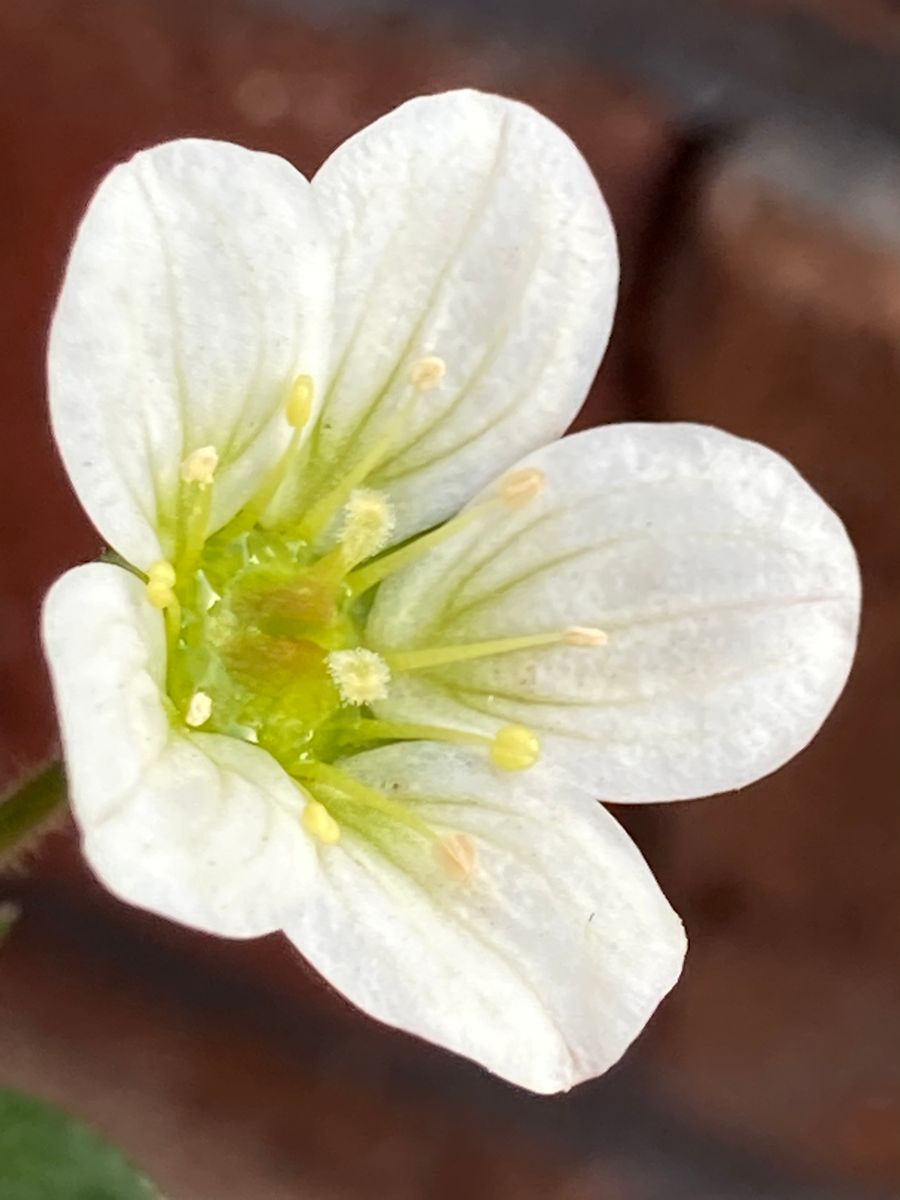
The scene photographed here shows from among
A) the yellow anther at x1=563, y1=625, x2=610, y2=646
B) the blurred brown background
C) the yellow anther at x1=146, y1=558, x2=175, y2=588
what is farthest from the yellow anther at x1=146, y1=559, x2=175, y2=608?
the blurred brown background

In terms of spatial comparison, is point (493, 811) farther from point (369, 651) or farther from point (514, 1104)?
point (514, 1104)

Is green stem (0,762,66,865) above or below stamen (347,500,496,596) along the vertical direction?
below

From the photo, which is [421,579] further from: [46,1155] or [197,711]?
[46,1155]

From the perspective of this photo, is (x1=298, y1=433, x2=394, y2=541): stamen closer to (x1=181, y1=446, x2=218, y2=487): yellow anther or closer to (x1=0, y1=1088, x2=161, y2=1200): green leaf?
(x1=181, y1=446, x2=218, y2=487): yellow anther

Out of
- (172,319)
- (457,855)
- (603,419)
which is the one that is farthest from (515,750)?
(603,419)

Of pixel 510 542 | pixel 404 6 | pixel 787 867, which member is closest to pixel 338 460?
pixel 510 542

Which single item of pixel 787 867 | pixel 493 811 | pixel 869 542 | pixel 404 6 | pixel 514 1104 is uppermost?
pixel 404 6

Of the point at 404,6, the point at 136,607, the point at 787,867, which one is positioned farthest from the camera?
the point at 787,867
